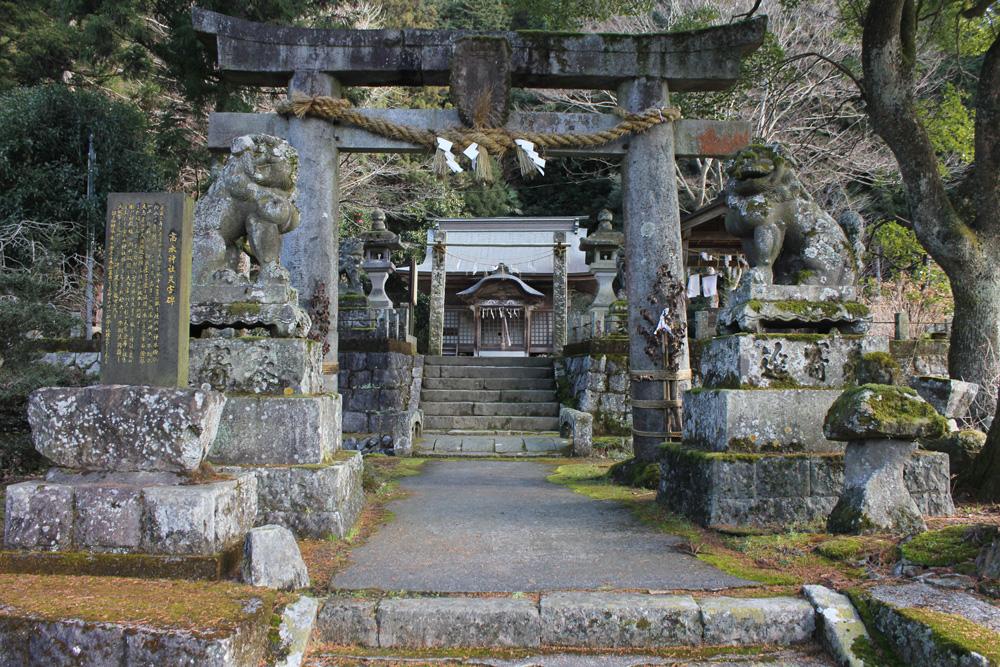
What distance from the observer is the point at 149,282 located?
3.54m

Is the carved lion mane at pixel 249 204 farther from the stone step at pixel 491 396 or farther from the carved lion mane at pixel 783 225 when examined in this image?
the stone step at pixel 491 396

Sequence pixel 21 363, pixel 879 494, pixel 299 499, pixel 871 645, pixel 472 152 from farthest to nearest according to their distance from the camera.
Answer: pixel 472 152 < pixel 21 363 < pixel 299 499 < pixel 879 494 < pixel 871 645


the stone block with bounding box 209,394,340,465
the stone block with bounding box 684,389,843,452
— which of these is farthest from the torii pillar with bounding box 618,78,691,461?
the stone block with bounding box 209,394,340,465

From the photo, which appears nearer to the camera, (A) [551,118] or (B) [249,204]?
(B) [249,204]

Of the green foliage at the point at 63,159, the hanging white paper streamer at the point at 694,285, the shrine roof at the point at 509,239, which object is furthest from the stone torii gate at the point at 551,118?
the shrine roof at the point at 509,239

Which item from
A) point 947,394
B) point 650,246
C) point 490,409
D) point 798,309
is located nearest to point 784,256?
point 798,309

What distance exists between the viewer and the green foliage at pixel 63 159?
1217 centimetres

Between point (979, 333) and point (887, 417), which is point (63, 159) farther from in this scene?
point (979, 333)

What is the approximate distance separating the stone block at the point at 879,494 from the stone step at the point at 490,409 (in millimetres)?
8428

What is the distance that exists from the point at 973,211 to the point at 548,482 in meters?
5.73

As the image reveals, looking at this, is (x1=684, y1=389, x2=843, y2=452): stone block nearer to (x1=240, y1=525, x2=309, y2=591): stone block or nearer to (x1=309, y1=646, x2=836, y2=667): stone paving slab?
(x1=309, y1=646, x2=836, y2=667): stone paving slab

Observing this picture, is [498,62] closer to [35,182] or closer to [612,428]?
[612,428]

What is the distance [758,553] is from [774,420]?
3.45ft

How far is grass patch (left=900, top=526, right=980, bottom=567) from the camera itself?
3.31 meters
